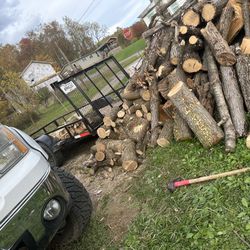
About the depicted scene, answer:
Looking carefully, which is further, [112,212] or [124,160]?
[124,160]

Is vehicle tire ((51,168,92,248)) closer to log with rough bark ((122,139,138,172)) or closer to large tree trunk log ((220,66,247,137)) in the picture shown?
log with rough bark ((122,139,138,172))

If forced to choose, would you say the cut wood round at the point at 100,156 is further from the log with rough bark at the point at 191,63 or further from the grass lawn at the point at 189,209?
the log with rough bark at the point at 191,63

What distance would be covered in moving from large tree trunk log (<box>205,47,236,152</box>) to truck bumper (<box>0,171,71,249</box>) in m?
2.22

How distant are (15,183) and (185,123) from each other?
3069 mm

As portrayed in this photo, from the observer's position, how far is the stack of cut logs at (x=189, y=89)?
→ 4855 mm

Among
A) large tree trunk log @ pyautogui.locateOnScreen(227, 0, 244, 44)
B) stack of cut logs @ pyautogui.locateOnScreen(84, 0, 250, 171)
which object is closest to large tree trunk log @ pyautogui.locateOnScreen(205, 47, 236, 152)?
stack of cut logs @ pyautogui.locateOnScreen(84, 0, 250, 171)

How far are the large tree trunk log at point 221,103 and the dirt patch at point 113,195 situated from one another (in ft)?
4.95

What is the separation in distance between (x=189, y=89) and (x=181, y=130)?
0.68 metres

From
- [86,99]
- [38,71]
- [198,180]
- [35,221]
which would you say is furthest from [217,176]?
[38,71]

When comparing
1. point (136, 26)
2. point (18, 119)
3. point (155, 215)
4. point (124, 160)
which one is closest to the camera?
point (155, 215)

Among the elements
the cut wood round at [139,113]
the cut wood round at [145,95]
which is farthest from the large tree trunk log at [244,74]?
the cut wood round at [139,113]

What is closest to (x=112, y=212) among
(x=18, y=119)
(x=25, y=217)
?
Result: (x=25, y=217)

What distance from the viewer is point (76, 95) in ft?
27.4

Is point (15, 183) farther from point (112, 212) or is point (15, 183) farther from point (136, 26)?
point (136, 26)
